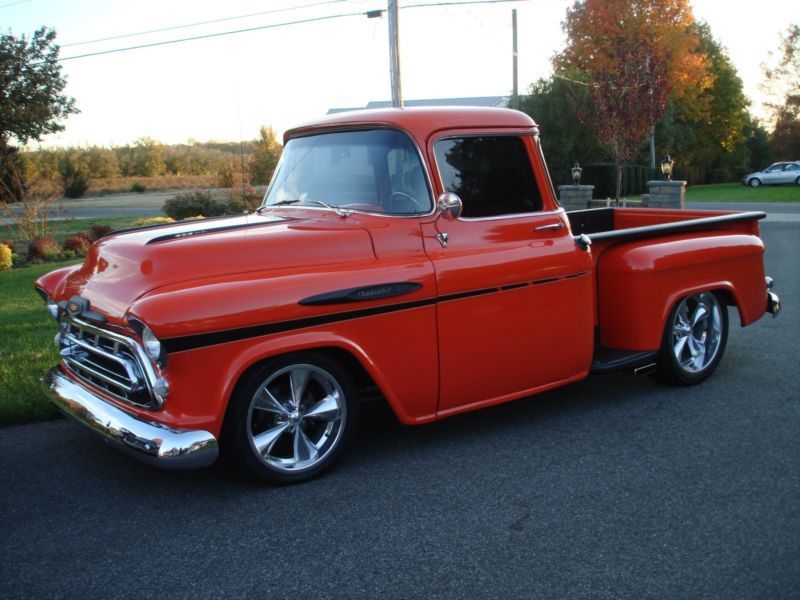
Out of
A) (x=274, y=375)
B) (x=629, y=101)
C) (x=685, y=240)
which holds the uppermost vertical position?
(x=629, y=101)

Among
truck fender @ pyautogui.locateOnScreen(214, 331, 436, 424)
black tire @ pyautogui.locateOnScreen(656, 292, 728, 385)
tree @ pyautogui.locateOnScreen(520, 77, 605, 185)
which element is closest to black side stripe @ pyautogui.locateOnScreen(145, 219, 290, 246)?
truck fender @ pyautogui.locateOnScreen(214, 331, 436, 424)

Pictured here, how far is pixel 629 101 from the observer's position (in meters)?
20.3

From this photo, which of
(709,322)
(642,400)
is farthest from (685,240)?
(642,400)

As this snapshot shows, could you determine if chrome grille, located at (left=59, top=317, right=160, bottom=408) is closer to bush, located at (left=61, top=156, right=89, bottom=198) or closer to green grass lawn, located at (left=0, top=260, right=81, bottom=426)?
green grass lawn, located at (left=0, top=260, right=81, bottom=426)

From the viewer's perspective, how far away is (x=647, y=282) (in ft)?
16.3

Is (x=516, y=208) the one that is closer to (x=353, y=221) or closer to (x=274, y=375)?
(x=353, y=221)

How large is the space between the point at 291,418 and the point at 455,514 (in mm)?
948

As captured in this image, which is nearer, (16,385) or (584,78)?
(16,385)

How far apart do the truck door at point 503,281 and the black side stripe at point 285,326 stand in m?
0.03

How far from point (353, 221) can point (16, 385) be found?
3.03m

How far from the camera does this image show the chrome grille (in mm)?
3551

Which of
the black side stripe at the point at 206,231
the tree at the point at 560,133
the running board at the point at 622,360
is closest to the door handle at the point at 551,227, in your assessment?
the running board at the point at 622,360

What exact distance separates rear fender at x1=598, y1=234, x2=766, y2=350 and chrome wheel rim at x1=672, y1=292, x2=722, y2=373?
16cm

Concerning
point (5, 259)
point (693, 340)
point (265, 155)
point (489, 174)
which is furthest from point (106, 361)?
point (265, 155)
